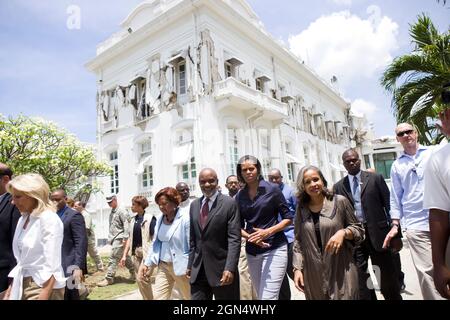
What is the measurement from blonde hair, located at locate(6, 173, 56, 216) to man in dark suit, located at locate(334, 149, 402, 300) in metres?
3.18

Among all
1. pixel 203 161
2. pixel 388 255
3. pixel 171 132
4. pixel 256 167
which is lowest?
pixel 388 255

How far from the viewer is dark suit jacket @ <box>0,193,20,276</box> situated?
2992mm

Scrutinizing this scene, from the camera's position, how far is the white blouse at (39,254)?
8.36 ft

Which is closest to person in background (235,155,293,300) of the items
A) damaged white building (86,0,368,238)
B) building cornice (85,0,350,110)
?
damaged white building (86,0,368,238)

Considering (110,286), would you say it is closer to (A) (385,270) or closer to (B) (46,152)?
(B) (46,152)

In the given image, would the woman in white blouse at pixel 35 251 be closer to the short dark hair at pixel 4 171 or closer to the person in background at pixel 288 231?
the short dark hair at pixel 4 171

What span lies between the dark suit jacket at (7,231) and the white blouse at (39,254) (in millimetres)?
491

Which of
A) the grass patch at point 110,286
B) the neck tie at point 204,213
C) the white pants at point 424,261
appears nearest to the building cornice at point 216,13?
the grass patch at point 110,286

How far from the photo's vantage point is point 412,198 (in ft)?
11.6

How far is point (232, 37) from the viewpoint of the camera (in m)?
16.2

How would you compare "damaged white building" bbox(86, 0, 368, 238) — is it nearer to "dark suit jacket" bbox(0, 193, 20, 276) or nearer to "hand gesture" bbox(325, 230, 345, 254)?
"dark suit jacket" bbox(0, 193, 20, 276)

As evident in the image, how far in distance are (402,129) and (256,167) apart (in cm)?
188

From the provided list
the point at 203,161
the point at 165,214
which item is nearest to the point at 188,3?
the point at 203,161

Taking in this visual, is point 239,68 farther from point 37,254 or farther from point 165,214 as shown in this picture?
point 37,254
